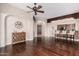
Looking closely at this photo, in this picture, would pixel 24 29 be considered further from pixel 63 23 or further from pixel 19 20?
pixel 63 23

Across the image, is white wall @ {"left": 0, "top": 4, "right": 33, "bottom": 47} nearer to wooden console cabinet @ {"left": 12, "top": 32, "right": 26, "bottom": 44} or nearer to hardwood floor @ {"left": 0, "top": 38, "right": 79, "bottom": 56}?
wooden console cabinet @ {"left": 12, "top": 32, "right": 26, "bottom": 44}

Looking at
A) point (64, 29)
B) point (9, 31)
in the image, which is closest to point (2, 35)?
point (9, 31)

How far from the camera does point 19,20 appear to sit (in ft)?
22.7

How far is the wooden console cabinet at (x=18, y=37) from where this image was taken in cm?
626

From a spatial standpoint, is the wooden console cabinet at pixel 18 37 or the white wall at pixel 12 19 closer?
the white wall at pixel 12 19

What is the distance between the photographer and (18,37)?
6.64 m

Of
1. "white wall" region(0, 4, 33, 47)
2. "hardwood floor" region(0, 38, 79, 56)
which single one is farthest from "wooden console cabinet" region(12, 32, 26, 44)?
"hardwood floor" region(0, 38, 79, 56)

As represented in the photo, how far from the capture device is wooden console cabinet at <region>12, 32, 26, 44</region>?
6263 mm

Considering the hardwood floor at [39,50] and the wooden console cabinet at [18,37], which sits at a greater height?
the wooden console cabinet at [18,37]

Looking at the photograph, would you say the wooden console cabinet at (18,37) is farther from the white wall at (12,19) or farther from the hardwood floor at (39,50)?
the hardwood floor at (39,50)

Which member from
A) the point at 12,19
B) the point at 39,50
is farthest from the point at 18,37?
the point at 39,50

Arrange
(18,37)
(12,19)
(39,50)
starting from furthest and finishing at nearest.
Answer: (18,37), (12,19), (39,50)

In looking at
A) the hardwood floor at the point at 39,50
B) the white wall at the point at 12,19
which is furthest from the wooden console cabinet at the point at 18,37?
the hardwood floor at the point at 39,50

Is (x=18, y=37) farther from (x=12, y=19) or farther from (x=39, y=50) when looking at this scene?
(x=39, y=50)
